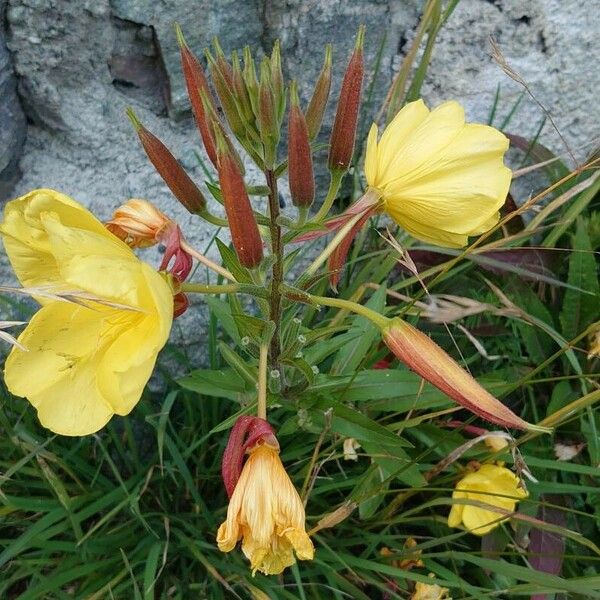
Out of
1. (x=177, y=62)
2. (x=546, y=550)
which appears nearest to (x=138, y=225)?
(x=177, y=62)

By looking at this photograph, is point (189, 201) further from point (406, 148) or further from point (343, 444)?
point (343, 444)

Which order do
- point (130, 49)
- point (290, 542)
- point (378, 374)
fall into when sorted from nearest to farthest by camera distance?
Answer: point (290, 542) → point (378, 374) → point (130, 49)

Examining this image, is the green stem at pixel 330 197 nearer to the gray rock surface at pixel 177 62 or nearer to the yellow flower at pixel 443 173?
the yellow flower at pixel 443 173

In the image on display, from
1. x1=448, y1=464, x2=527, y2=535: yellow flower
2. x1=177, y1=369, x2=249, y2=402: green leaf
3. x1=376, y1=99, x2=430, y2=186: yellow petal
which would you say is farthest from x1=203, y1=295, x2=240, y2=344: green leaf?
x1=448, y1=464, x2=527, y2=535: yellow flower

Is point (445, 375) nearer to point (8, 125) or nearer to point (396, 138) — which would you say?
point (396, 138)

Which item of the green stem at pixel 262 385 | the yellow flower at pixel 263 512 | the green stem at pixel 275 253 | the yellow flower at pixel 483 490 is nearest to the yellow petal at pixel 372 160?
the green stem at pixel 275 253

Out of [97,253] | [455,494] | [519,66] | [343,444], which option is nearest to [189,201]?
[97,253]
